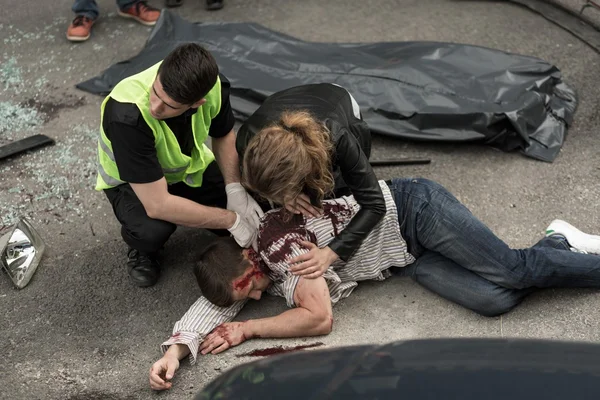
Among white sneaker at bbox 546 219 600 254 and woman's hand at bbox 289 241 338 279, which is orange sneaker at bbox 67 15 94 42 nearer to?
woman's hand at bbox 289 241 338 279

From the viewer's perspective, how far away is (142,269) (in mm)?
3314

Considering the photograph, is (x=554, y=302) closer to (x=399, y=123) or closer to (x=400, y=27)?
(x=399, y=123)

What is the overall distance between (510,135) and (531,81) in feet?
1.29

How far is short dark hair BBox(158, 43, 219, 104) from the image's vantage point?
8.50 ft

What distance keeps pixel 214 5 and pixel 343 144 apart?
3.02m

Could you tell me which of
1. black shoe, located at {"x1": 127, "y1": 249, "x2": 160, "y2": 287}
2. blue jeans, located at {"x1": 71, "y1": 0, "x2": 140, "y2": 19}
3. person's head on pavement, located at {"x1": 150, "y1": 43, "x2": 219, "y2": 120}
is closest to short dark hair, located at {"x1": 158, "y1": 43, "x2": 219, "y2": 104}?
person's head on pavement, located at {"x1": 150, "y1": 43, "x2": 219, "y2": 120}

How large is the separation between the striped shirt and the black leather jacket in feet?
0.35

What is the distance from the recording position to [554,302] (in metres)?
3.06

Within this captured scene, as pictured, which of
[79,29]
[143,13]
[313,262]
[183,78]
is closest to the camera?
[183,78]

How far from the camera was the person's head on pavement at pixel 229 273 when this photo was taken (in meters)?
2.92

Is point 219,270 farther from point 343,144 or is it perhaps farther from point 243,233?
point 343,144

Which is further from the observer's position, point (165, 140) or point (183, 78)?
point (165, 140)

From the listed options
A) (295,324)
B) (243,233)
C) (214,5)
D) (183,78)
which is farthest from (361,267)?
(214,5)

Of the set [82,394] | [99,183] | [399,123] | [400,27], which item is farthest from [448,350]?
[400,27]
